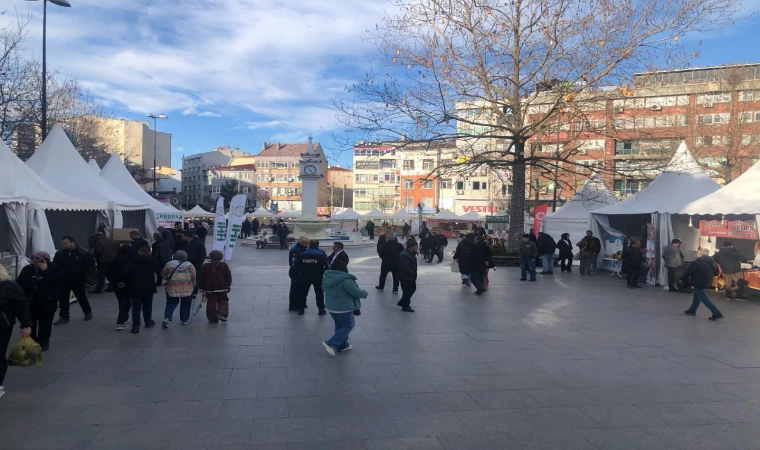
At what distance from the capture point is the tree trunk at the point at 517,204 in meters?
18.6

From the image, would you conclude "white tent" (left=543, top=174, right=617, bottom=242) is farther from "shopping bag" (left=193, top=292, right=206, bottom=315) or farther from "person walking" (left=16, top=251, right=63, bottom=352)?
"person walking" (left=16, top=251, right=63, bottom=352)

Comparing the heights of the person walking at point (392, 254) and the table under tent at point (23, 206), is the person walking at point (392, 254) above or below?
below

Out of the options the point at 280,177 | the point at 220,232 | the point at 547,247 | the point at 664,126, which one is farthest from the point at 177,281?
the point at 280,177

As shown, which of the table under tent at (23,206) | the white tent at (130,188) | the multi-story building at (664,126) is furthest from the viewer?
the white tent at (130,188)

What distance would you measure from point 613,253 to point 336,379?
49.3ft

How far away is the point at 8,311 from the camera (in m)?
4.92

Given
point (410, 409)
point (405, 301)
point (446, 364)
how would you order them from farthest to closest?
point (405, 301), point (446, 364), point (410, 409)

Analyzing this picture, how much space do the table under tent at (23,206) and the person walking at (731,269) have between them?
15218mm

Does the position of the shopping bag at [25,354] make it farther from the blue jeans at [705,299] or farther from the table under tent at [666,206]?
the table under tent at [666,206]

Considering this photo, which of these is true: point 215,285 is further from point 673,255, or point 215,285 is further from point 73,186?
point 673,255

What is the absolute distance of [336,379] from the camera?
586 cm

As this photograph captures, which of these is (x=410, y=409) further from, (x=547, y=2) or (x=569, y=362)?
(x=547, y=2)

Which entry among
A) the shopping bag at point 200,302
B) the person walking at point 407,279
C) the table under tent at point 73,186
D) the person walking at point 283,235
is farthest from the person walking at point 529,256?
the person walking at point 283,235

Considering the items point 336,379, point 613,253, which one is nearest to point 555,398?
point 336,379
